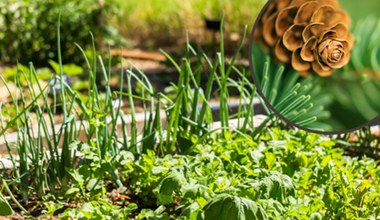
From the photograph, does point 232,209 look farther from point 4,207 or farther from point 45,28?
point 45,28

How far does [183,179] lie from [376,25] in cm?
90

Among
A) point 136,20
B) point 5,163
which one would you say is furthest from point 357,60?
point 136,20

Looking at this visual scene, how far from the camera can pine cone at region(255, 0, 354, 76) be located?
113 inches

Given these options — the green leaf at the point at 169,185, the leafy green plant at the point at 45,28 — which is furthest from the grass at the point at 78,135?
the leafy green plant at the point at 45,28

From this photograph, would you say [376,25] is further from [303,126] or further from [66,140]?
[66,140]

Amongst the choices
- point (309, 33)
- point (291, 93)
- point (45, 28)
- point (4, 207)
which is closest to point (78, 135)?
point (4, 207)

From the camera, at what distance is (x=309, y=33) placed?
9.49 ft

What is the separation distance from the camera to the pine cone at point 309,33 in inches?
113

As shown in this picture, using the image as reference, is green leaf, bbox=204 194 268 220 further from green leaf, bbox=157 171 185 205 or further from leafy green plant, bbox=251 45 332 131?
leafy green plant, bbox=251 45 332 131

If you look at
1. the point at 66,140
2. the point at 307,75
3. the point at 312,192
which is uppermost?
the point at 307,75

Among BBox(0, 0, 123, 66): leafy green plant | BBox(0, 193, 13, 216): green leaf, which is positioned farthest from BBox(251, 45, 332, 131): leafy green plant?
BBox(0, 0, 123, 66): leafy green plant

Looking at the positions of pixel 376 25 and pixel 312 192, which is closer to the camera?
Answer: pixel 376 25

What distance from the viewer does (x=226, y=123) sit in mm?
4082

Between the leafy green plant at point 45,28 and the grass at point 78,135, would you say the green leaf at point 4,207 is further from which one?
the leafy green plant at point 45,28
